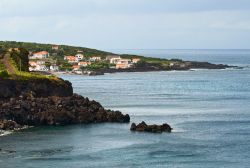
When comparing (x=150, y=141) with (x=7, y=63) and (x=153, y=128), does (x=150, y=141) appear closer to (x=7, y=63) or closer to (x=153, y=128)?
(x=153, y=128)

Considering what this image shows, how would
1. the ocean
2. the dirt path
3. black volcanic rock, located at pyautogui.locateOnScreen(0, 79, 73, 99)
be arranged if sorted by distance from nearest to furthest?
the ocean < black volcanic rock, located at pyautogui.locateOnScreen(0, 79, 73, 99) < the dirt path

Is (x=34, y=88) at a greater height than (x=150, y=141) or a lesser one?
greater

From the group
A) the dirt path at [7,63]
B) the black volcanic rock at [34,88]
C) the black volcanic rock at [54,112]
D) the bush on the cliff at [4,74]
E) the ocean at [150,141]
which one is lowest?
the ocean at [150,141]

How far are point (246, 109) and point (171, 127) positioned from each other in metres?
26.8

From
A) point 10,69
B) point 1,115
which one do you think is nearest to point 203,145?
point 1,115

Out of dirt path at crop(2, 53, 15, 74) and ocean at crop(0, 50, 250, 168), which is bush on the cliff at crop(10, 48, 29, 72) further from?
ocean at crop(0, 50, 250, 168)

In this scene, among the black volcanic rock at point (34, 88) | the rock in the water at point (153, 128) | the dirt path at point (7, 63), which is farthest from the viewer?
the dirt path at point (7, 63)

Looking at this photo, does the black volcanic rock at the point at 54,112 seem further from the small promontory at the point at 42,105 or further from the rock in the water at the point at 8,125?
the rock in the water at the point at 8,125

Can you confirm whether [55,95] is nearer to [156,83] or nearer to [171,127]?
[171,127]

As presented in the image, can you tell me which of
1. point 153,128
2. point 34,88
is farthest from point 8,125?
point 153,128

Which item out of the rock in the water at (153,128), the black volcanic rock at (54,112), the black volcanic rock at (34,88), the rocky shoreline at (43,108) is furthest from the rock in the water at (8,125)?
the rock in the water at (153,128)

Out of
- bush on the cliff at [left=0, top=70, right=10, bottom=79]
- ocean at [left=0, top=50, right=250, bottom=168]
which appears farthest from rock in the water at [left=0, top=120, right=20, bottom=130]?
bush on the cliff at [left=0, top=70, right=10, bottom=79]

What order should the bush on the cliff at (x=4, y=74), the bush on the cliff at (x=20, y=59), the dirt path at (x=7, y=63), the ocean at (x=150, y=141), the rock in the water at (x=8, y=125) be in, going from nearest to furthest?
the ocean at (x=150, y=141), the rock in the water at (x=8, y=125), the bush on the cliff at (x=4, y=74), the dirt path at (x=7, y=63), the bush on the cliff at (x=20, y=59)

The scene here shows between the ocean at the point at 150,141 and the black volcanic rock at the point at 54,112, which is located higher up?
the black volcanic rock at the point at 54,112
